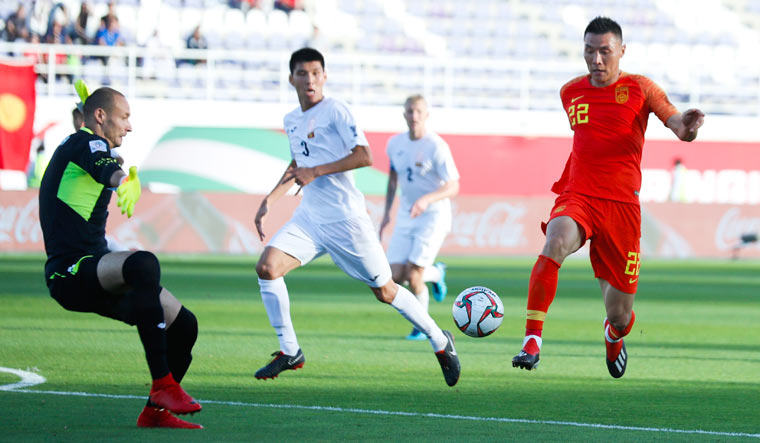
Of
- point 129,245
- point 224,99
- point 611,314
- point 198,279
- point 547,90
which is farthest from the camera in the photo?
point 547,90

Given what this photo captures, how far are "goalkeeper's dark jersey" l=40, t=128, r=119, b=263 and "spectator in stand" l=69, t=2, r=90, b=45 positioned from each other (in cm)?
2230

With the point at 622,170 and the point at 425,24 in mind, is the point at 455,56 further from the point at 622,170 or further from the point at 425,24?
the point at 622,170

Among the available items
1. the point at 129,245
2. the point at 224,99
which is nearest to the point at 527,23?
the point at 224,99

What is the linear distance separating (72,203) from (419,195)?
5811mm

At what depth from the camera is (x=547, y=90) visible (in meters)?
31.2

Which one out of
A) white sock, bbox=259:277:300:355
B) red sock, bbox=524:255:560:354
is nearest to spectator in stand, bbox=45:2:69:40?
white sock, bbox=259:277:300:355

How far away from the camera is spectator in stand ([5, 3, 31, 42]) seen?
27.0 metres

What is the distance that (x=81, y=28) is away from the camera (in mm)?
27531

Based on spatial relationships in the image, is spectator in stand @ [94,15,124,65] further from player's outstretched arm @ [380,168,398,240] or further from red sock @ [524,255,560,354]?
red sock @ [524,255,560,354]

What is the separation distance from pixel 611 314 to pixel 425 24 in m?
25.2

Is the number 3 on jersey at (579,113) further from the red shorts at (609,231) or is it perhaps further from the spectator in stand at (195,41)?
the spectator in stand at (195,41)

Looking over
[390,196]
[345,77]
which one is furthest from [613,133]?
[345,77]

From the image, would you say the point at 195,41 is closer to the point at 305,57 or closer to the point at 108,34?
the point at 108,34

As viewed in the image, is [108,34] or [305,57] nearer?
[305,57]
